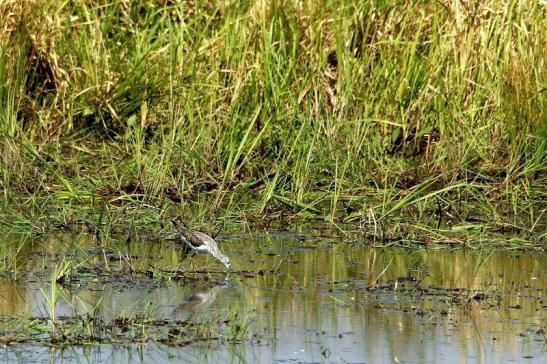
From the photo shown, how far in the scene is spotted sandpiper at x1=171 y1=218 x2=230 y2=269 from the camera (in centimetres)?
645

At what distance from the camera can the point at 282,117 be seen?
8805 mm

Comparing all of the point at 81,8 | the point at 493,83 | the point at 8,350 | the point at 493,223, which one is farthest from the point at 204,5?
the point at 8,350

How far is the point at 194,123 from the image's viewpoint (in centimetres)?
872

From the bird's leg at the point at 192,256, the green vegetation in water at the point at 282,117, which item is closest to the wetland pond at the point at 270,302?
the bird's leg at the point at 192,256

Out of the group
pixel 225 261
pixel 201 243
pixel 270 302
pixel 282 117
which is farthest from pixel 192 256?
pixel 282 117

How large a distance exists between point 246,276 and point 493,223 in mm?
1843

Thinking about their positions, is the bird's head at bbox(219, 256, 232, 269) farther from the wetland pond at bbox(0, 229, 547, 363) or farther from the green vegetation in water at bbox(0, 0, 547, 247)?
the green vegetation in water at bbox(0, 0, 547, 247)

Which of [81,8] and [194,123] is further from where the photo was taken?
[81,8]

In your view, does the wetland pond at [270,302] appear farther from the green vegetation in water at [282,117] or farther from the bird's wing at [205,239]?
the green vegetation in water at [282,117]

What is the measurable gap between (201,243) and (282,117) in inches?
94.7

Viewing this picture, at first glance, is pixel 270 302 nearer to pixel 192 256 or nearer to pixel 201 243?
pixel 201 243

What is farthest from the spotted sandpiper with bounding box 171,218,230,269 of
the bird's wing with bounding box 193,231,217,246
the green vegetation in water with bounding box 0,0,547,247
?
the green vegetation in water with bounding box 0,0,547,247

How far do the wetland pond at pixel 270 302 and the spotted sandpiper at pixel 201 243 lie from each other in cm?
9

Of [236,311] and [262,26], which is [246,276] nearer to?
[236,311]
